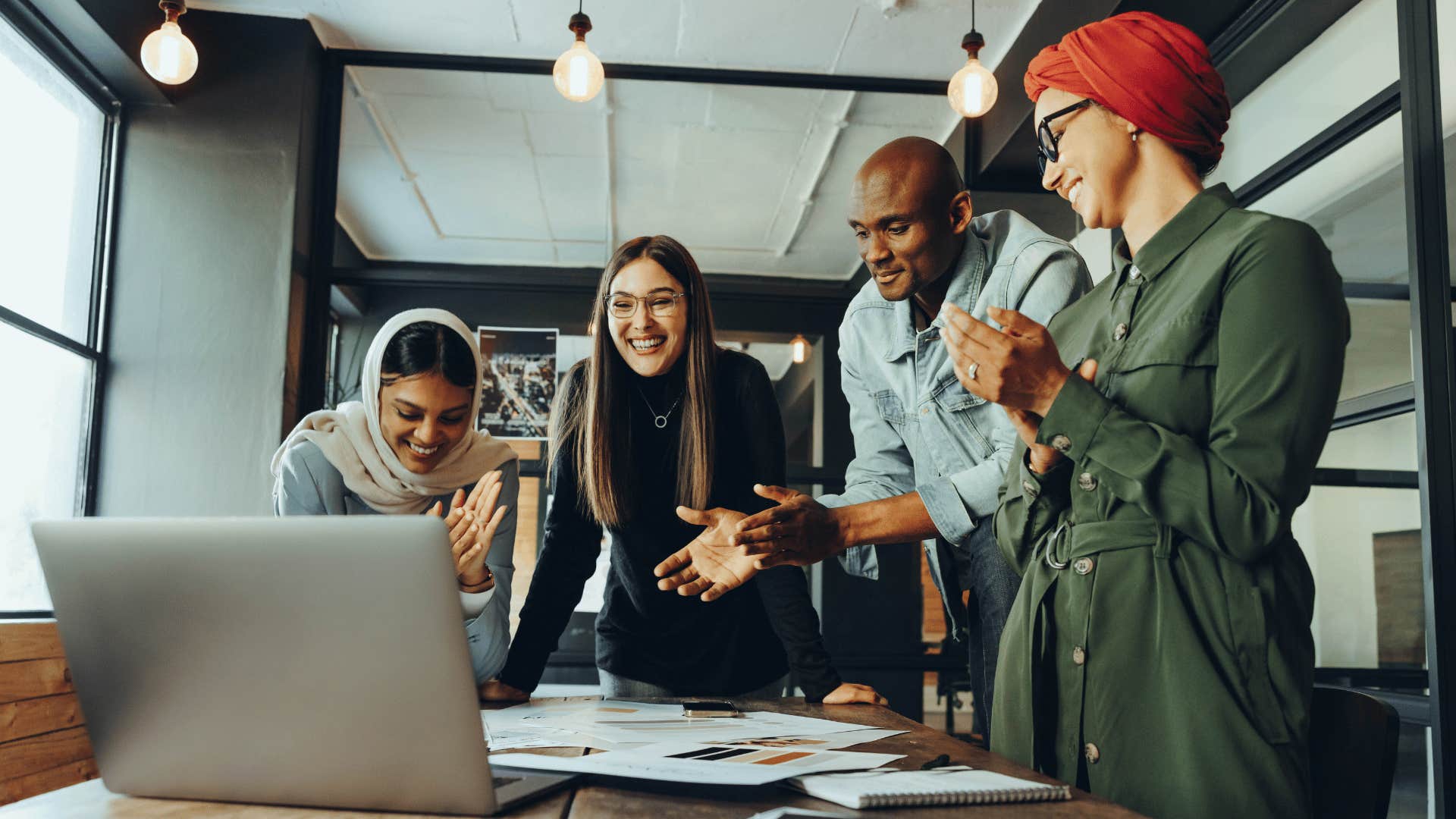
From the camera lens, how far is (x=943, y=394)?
170 centimetres

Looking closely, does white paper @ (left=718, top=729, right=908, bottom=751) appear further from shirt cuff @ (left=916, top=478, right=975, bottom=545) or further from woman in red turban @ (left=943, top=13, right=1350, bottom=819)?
shirt cuff @ (left=916, top=478, right=975, bottom=545)

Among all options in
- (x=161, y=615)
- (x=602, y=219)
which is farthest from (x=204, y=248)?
(x=161, y=615)

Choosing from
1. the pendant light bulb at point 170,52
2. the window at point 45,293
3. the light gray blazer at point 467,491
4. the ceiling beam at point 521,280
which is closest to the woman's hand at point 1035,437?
the light gray blazer at point 467,491

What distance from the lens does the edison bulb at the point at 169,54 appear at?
2.82 meters

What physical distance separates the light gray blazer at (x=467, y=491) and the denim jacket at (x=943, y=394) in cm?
58

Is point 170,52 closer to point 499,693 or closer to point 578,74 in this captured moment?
point 578,74

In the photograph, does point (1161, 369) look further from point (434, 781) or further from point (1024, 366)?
point (434, 781)

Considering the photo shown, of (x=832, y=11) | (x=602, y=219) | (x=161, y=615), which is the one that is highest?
(x=832, y=11)

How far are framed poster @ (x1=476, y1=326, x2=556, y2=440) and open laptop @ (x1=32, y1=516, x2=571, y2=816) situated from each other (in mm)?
3089

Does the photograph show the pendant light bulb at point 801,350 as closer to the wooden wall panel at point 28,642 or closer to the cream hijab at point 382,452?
the cream hijab at point 382,452

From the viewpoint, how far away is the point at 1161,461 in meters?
0.96

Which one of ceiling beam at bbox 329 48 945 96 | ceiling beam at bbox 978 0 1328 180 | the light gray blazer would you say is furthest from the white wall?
ceiling beam at bbox 978 0 1328 180

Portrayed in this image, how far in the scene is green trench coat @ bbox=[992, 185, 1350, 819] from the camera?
0.93 m

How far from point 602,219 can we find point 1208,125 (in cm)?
382
